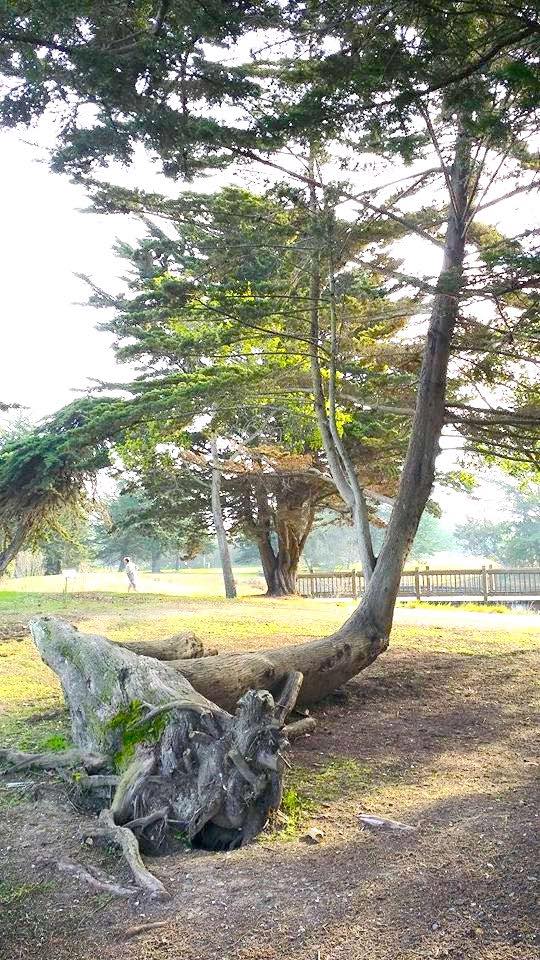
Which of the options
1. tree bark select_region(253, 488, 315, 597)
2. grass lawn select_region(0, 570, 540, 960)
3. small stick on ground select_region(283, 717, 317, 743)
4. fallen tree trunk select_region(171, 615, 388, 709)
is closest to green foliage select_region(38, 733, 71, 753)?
grass lawn select_region(0, 570, 540, 960)

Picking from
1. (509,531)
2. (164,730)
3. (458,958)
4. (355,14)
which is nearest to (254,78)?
(355,14)

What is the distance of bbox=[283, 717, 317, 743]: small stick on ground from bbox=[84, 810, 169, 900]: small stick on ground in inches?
90.3

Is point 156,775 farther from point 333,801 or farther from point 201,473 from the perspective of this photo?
point 201,473

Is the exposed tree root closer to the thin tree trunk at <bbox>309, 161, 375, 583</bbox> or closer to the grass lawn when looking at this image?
the grass lawn

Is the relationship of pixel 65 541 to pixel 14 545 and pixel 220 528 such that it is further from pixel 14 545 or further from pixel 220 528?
pixel 14 545

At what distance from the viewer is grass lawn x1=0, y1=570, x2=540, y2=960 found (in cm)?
316

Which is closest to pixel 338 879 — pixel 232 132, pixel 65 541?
pixel 232 132

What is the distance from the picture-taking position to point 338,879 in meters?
3.68

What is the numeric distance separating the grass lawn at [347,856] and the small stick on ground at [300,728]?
9 centimetres

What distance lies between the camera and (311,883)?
3.64 m

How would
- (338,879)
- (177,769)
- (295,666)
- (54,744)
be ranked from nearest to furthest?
(338,879) < (177,769) < (54,744) < (295,666)

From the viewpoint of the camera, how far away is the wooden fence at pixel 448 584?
24391mm

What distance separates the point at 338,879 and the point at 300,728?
9.42 feet

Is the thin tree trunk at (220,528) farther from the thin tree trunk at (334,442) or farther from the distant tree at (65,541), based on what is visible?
the thin tree trunk at (334,442)
